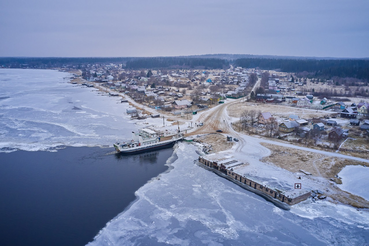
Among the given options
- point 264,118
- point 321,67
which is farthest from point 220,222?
point 321,67

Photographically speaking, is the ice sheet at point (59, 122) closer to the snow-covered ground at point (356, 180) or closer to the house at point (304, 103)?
the snow-covered ground at point (356, 180)

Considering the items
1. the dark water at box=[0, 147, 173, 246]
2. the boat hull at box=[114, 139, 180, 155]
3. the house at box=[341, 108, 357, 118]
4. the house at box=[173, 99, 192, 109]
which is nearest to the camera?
the dark water at box=[0, 147, 173, 246]

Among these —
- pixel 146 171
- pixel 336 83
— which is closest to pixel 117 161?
pixel 146 171

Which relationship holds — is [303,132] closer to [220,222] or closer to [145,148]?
[145,148]

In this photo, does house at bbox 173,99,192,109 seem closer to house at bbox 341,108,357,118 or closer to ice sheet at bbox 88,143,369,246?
house at bbox 341,108,357,118

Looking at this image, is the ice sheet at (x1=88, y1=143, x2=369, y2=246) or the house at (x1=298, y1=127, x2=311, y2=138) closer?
the ice sheet at (x1=88, y1=143, x2=369, y2=246)

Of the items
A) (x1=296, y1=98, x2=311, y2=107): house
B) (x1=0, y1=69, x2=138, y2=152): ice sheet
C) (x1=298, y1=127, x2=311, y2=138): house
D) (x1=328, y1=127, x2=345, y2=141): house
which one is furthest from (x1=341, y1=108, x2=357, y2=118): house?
(x1=0, y1=69, x2=138, y2=152): ice sheet

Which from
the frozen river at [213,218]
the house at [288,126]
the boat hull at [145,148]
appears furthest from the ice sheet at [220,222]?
the house at [288,126]

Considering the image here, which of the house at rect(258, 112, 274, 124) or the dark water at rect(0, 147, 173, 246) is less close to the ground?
the house at rect(258, 112, 274, 124)
